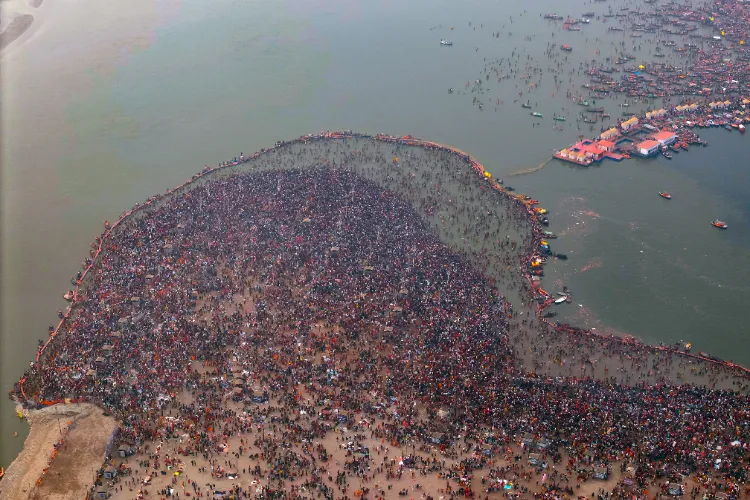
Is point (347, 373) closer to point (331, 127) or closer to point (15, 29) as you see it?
point (331, 127)

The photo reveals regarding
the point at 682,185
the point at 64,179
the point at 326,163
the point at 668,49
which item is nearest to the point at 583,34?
the point at 668,49

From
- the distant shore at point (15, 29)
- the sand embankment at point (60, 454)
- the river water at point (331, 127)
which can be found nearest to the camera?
the sand embankment at point (60, 454)

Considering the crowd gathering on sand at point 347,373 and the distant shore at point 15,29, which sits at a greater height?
the distant shore at point 15,29

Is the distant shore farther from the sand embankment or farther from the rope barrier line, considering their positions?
the sand embankment

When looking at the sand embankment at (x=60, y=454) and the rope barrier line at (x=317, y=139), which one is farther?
the rope barrier line at (x=317, y=139)

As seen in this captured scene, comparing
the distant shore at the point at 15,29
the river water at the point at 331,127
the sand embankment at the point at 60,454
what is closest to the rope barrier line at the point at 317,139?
the river water at the point at 331,127

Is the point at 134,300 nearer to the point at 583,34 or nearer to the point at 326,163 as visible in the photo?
the point at 326,163

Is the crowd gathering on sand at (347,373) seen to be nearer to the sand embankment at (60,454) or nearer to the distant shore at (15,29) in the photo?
the sand embankment at (60,454)

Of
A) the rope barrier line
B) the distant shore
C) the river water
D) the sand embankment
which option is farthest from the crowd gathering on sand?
the distant shore
